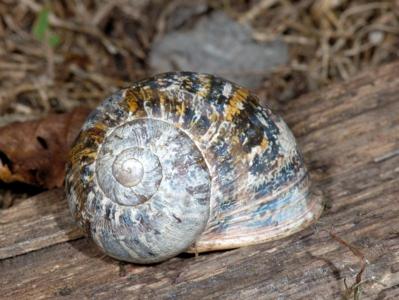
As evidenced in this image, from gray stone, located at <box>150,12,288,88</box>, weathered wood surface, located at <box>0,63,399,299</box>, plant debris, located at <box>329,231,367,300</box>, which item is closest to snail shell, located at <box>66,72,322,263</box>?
weathered wood surface, located at <box>0,63,399,299</box>

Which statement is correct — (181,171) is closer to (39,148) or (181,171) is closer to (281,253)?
(281,253)

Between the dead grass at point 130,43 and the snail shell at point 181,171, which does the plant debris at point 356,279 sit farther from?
the dead grass at point 130,43

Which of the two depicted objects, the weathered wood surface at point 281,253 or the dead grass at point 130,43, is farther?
the dead grass at point 130,43

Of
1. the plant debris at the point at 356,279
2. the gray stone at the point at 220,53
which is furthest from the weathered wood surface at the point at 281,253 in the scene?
the gray stone at the point at 220,53

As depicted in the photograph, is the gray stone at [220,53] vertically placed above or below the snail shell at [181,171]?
above

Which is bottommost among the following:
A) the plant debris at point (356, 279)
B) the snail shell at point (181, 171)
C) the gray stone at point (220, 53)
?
the plant debris at point (356, 279)

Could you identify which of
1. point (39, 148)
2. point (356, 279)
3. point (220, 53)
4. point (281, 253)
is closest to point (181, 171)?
point (281, 253)
